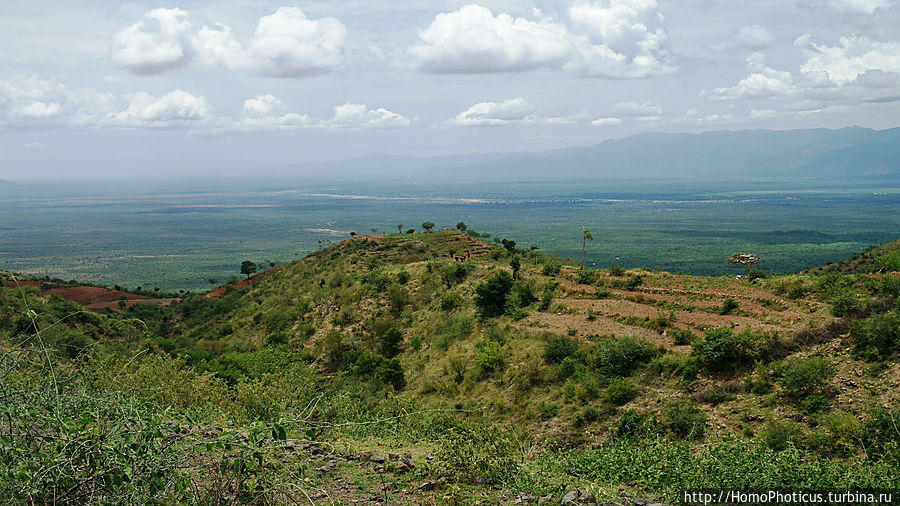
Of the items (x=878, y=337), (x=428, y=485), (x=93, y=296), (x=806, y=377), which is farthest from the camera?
(x=93, y=296)

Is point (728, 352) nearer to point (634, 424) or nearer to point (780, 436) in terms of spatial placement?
point (634, 424)

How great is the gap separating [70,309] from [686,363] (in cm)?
3628

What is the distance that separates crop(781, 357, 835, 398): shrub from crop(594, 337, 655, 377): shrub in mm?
3879

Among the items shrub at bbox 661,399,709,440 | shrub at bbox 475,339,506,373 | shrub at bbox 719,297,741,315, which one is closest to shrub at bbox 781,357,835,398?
shrub at bbox 661,399,709,440

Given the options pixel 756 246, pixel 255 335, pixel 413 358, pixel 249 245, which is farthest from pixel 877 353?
pixel 249 245

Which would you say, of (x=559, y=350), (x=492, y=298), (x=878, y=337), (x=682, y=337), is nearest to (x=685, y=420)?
(x=682, y=337)

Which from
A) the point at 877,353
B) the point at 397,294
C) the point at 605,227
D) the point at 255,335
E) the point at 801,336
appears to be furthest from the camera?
the point at 605,227

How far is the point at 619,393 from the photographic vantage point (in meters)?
14.0

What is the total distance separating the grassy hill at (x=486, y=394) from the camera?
5012mm

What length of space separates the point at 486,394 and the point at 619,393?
186 inches

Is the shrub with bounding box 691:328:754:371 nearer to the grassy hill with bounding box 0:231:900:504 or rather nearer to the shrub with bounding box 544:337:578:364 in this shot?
the grassy hill with bounding box 0:231:900:504

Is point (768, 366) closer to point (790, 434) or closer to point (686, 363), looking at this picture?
point (686, 363)

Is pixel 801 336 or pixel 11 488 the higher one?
pixel 11 488

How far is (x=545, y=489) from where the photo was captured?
275 inches
